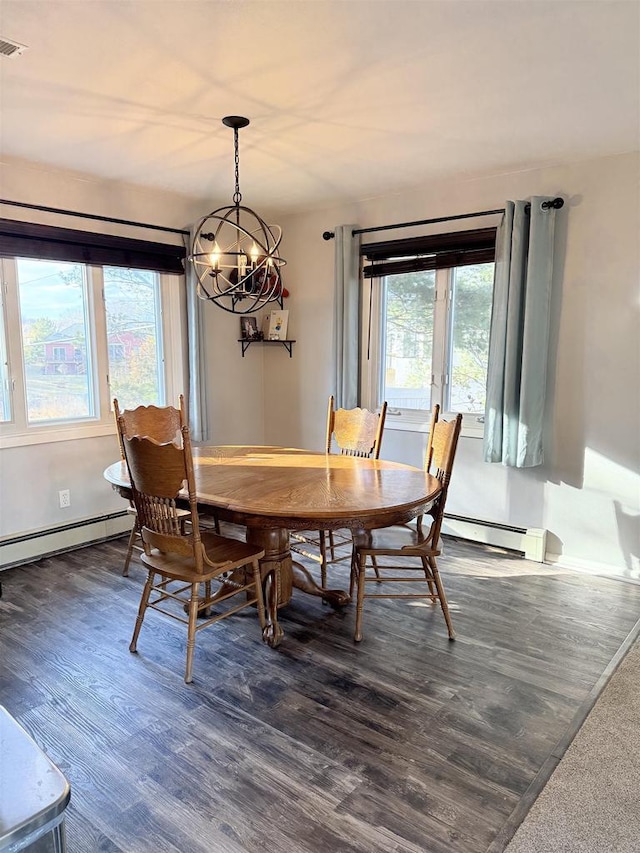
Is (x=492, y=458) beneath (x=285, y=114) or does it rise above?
beneath

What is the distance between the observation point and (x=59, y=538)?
12.7 ft

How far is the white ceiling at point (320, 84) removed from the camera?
1.93 metres

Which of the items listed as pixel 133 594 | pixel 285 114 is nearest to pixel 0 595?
pixel 133 594

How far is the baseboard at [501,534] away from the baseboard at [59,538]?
2.46m

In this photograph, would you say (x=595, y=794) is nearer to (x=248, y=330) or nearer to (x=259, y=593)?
(x=259, y=593)

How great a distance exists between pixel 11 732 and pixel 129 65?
2.39 m

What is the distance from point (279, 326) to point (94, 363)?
162cm

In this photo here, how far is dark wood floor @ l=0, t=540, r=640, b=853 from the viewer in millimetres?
1704

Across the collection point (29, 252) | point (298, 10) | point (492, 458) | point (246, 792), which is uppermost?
point (298, 10)

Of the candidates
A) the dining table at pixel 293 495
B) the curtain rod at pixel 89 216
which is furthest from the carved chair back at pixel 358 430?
the curtain rod at pixel 89 216

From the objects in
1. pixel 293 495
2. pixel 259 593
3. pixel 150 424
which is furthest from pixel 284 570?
pixel 150 424

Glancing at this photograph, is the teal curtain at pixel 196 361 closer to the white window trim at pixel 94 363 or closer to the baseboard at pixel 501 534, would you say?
the white window trim at pixel 94 363

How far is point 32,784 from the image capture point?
30.7 inches

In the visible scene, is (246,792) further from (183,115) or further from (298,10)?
(183,115)
